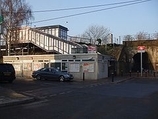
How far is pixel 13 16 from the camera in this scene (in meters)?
50.4

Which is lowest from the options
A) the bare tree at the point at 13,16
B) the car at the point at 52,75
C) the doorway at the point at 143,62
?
the car at the point at 52,75

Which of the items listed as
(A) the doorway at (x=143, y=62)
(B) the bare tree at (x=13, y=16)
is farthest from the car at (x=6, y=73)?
(A) the doorway at (x=143, y=62)

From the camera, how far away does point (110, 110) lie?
519 inches

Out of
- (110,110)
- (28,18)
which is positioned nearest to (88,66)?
(28,18)

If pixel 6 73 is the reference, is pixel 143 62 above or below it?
above

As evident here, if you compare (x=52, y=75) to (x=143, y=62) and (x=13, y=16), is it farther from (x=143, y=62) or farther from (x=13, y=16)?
(x=143, y=62)

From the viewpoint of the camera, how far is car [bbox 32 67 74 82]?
115ft

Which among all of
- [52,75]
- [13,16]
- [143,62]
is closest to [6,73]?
[52,75]

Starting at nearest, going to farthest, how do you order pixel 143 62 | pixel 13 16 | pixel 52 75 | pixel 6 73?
pixel 6 73
pixel 52 75
pixel 13 16
pixel 143 62

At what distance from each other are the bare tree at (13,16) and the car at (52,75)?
51.3 ft

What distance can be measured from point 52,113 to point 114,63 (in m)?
36.6

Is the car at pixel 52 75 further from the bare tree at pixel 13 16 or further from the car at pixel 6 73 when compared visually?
the bare tree at pixel 13 16

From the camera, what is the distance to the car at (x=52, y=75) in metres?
35.0

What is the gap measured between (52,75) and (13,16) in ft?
60.7
